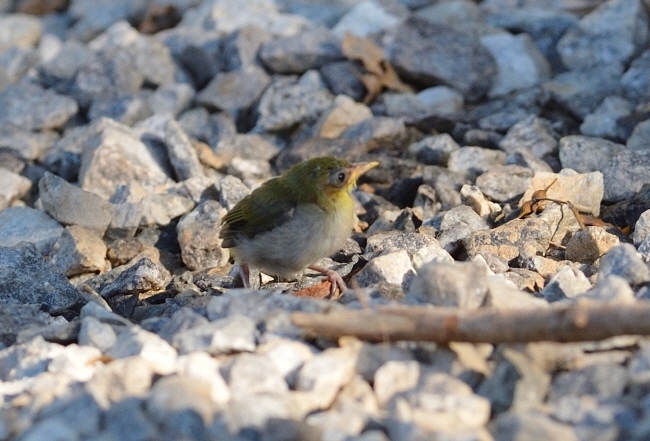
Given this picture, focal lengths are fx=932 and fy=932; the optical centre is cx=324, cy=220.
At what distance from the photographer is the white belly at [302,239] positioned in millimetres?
5477

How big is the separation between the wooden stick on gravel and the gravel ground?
0.10m

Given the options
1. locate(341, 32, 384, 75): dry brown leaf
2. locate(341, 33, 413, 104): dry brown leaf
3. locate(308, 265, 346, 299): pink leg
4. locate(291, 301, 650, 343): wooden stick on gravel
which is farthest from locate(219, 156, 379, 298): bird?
locate(341, 32, 384, 75): dry brown leaf

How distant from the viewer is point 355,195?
723cm

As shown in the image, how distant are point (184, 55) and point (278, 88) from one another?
4.80 feet

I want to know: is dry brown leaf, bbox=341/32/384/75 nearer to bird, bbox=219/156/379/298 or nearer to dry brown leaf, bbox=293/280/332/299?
bird, bbox=219/156/379/298

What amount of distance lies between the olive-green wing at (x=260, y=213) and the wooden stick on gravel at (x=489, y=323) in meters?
1.84

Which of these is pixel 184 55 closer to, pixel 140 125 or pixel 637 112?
pixel 140 125

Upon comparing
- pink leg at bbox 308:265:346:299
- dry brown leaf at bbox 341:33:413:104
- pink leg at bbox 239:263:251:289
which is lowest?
pink leg at bbox 239:263:251:289

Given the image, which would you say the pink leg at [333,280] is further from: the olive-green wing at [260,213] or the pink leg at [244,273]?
the pink leg at [244,273]

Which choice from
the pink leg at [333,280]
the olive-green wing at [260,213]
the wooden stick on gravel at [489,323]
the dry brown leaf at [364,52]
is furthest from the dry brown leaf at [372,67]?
the wooden stick on gravel at [489,323]

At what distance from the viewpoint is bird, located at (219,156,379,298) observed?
5496 mm

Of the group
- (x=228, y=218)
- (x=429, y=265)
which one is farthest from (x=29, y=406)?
(x=228, y=218)

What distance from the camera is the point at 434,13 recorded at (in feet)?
32.2

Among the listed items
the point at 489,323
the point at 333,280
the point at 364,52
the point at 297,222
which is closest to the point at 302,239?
the point at 297,222
